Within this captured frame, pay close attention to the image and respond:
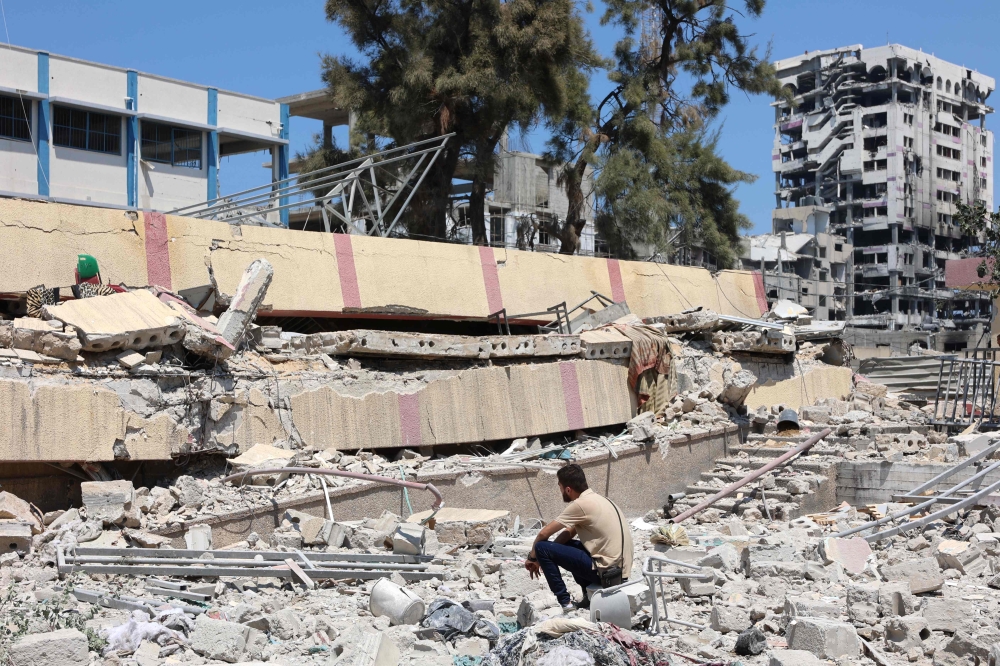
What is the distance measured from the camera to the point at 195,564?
7605mm

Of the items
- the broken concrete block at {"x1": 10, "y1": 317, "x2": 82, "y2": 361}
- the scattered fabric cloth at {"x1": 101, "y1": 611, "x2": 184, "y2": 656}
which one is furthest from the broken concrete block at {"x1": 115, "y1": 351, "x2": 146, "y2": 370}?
the scattered fabric cloth at {"x1": 101, "y1": 611, "x2": 184, "y2": 656}

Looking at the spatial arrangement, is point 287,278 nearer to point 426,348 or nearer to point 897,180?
point 426,348

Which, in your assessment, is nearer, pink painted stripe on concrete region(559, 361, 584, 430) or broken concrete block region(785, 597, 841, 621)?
broken concrete block region(785, 597, 841, 621)

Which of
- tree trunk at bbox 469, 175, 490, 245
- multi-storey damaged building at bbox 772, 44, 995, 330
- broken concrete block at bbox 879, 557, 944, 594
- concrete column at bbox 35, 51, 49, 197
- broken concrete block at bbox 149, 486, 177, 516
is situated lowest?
broken concrete block at bbox 879, 557, 944, 594

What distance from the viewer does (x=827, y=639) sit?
5.89 metres

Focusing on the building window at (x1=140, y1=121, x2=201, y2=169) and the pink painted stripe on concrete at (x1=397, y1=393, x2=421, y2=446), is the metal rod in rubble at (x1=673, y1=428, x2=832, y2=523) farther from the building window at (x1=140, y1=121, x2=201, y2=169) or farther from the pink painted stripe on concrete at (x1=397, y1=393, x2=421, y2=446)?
the building window at (x1=140, y1=121, x2=201, y2=169)

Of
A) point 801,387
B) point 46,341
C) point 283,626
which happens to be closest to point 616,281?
point 801,387

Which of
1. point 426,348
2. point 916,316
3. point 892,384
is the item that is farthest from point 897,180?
point 426,348

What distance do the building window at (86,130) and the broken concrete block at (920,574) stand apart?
62.4 feet

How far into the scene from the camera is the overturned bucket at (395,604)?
6609mm

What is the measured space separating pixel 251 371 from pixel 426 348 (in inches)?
87.6

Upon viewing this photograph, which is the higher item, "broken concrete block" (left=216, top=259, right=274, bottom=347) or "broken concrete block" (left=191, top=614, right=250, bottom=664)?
"broken concrete block" (left=216, top=259, right=274, bottom=347)

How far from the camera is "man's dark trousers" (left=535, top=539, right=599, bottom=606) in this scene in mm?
6398

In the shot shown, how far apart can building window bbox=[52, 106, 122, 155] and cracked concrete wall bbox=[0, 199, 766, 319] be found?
11.6 meters
